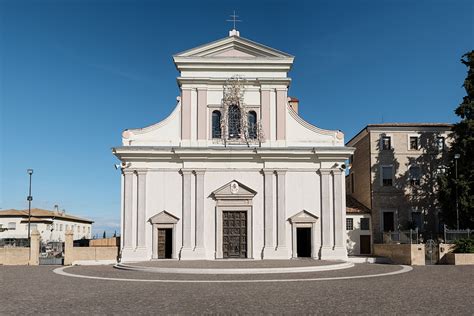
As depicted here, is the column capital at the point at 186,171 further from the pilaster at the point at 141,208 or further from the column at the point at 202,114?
the pilaster at the point at 141,208

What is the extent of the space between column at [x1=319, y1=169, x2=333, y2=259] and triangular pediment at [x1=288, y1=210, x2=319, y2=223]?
1.81ft

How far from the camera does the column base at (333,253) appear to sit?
28.5m

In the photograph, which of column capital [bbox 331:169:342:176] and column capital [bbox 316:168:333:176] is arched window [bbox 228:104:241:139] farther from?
column capital [bbox 331:169:342:176]

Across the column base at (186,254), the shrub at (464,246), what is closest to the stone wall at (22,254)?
the column base at (186,254)

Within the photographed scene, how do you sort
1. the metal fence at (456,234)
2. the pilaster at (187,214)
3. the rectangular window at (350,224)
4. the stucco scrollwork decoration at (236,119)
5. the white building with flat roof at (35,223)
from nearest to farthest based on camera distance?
the pilaster at (187,214)
the metal fence at (456,234)
the stucco scrollwork decoration at (236,119)
the rectangular window at (350,224)
the white building with flat roof at (35,223)

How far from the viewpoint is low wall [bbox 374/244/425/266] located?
2800 cm

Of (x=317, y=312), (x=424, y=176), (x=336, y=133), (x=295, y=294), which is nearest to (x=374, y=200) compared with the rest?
(x=424, y=176)

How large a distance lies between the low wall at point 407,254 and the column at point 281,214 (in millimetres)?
6558

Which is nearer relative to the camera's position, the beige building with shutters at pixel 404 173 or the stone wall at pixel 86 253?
the stone wall at pixel 86 253

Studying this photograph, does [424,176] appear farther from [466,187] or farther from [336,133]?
[336,133]

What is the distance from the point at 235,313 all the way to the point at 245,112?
19056mm

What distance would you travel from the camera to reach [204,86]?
97.2 ft

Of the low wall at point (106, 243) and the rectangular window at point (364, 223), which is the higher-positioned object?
the rectangular window at point (364, 223)

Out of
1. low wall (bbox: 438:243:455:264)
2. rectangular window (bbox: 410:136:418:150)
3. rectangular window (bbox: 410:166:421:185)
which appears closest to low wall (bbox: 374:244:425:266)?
low wall (bbox: 438:243:455:264)
